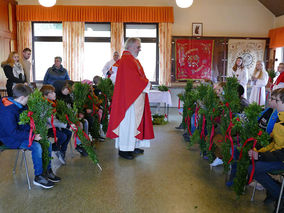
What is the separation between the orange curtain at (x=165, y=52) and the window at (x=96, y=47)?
63.7 inches

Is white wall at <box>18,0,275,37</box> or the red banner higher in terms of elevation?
white wall at <box>18,0,275,37</box>

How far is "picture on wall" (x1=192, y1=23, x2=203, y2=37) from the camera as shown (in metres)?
8.70

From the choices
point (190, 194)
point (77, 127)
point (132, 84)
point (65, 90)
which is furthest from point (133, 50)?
point (190, 194)

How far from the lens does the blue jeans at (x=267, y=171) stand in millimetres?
2439

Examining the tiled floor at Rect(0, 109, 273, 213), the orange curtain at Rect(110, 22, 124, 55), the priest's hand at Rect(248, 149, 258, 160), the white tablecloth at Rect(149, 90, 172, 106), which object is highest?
the orange curtain at Rect(110, 22, 124, 55)

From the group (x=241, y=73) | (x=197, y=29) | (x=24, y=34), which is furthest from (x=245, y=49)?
(x=24, y=34)

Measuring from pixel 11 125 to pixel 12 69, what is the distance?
3.21 m

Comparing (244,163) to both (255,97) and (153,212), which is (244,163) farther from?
(255,97)

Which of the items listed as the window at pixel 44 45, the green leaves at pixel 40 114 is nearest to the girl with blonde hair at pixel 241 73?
the window at pixel 44 45

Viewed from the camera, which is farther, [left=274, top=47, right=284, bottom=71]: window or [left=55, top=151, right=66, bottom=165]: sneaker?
[left=274, top=47, right=284, bottom=71]: window

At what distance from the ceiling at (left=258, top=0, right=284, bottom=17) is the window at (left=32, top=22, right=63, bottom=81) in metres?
6.30

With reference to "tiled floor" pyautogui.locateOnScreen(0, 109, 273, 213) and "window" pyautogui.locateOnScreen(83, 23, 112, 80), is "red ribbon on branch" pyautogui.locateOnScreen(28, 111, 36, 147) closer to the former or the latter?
"tiled floor" pyautogui.locateOnScreen(0, 109, 273, 213)

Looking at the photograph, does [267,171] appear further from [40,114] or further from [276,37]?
[276,37]

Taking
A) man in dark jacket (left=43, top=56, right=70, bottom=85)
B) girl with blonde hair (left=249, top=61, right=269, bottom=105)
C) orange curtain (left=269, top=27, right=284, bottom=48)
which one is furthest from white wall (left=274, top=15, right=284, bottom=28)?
man in dark jacket (left=43, top=56, right=70, bottom=85)
